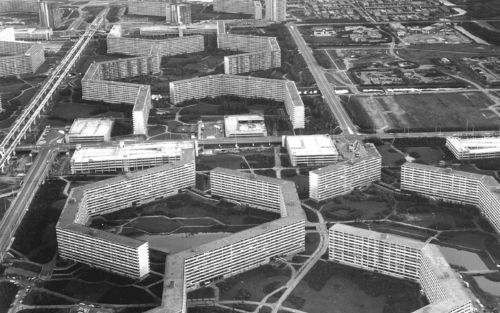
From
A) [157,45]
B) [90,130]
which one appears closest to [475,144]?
[90,130]

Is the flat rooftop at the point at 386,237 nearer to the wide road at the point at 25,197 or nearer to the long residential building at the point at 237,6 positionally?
the wide road at the point at 25,197

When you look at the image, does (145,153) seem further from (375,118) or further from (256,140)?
(375,118)

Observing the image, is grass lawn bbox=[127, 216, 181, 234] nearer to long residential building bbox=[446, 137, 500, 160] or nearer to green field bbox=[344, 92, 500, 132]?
green field bbox=[344, 92, 500, 132]

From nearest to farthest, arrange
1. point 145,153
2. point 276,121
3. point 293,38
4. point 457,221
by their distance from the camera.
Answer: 1. point 457,221
2. point 145,153
3. point 276,121
4. point 293,38

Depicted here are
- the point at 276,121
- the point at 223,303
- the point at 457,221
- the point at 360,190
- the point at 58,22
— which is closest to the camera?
the point at 223,303

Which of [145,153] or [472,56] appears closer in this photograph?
[145,153]

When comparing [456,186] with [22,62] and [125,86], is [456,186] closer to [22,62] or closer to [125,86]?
[125,86]

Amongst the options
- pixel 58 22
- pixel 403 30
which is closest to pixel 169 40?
pixel 58 22
